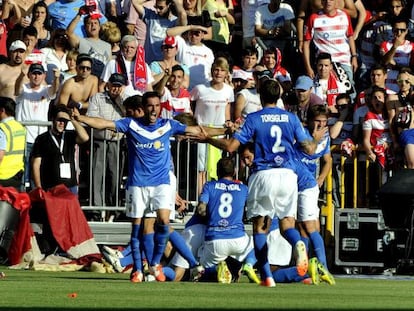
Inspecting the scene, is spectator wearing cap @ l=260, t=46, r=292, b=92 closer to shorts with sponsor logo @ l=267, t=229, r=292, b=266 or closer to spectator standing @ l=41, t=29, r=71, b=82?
spectator standing @ l=41, t=29, r=71, b=82

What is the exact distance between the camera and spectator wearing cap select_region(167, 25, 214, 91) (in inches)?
890

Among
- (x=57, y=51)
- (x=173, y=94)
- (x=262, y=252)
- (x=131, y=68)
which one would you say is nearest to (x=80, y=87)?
(x=131, y=68)

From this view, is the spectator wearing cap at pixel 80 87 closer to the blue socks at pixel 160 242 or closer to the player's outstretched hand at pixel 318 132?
the player's outstretched hand at pixel 318 132

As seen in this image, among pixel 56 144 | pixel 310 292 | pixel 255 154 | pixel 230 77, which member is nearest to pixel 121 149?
pixel 56 144

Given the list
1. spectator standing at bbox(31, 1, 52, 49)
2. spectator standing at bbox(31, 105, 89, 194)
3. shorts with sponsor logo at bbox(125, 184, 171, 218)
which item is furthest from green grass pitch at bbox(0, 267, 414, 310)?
spectator standing at bbox(31, 1, 52, 49)

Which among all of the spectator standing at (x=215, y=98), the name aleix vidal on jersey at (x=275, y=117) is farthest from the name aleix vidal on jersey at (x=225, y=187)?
the spectator standing at (x=215, y=98)

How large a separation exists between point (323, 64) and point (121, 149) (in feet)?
13.2

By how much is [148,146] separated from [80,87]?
480 centimetres

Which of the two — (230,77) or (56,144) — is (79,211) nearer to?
(56,144)

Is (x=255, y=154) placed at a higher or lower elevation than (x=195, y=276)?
higher

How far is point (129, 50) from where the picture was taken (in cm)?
2159

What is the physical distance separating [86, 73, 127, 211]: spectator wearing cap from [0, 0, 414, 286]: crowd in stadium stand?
0.01 m

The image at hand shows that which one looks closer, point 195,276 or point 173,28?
point 195,276

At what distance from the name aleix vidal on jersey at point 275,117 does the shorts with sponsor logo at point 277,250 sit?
2.37 metres
